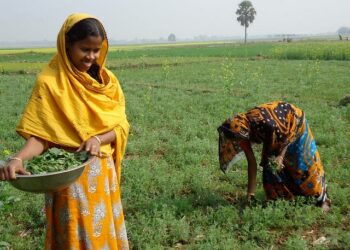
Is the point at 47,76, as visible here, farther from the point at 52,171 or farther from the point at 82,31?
the point at 52,171

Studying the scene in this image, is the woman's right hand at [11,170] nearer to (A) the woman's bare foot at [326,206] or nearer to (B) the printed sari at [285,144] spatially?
(B) the printed sari at [285,144]

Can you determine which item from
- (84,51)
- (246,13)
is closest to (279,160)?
(84,51)

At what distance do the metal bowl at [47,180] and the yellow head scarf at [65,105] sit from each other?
299mm

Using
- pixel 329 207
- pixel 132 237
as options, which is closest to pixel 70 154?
pixel 132 237

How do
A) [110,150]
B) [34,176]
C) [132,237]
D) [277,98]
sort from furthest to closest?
[277,98] < [132,237] < [110,150] < [34,176]

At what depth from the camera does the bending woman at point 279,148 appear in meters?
3.96

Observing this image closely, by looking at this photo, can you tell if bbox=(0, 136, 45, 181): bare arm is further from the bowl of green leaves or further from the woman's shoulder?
the woman's shoulder

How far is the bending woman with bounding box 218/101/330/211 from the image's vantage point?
3957 mm

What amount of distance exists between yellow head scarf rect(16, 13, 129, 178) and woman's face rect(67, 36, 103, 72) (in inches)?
1.6

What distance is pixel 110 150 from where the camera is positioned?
95.0 inches

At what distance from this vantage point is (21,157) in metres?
2.06

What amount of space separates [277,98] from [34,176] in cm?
1019

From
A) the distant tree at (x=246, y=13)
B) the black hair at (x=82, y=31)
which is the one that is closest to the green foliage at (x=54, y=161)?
the black hair at (x=82, y=31)

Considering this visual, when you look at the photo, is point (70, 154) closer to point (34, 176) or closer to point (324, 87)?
point (34, 176)
